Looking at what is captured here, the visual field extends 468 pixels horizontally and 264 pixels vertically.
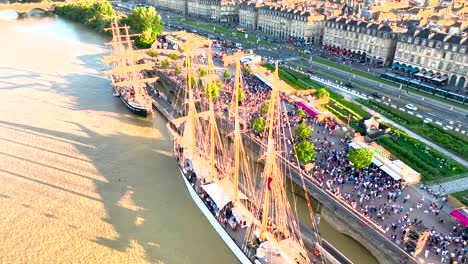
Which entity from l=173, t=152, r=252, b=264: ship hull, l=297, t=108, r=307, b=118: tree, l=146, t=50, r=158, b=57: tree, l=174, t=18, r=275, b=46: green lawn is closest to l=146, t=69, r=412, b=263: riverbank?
l=173, t=152, r=252, b=264: ship hull

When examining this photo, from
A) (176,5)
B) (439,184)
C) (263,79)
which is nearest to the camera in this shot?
(439,184)

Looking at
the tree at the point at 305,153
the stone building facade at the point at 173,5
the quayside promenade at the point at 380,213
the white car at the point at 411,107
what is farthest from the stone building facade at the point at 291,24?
the tree at the point at 305,153

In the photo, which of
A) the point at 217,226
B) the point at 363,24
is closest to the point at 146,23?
the point at 363,24

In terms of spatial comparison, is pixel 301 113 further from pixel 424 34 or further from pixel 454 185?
pixel 424 34

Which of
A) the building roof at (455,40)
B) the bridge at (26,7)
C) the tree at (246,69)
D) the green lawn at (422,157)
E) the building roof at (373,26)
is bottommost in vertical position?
the green lawn at (422,157)

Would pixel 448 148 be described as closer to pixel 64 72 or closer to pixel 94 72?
pixel 94 72

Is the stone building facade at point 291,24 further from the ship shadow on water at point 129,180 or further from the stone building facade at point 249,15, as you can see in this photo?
the ship shadow on water at point 129,180

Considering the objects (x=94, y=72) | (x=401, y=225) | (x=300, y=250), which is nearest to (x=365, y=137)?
(x=401, y=225)
